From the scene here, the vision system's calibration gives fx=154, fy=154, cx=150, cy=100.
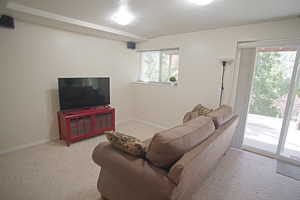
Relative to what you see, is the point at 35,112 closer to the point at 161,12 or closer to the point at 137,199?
the point at 137,199

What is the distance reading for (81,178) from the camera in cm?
210

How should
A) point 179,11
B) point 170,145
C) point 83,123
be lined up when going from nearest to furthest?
point 170,145 < point 179,11 < point 83,123

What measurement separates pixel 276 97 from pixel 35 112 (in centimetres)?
446

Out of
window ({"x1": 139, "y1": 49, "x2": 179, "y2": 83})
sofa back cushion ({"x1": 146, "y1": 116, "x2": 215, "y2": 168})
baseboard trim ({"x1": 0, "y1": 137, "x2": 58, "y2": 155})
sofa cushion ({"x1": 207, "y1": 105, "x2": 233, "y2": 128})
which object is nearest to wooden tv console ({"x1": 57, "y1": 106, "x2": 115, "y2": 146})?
baseboard trim ({"x1": 0, "y1": 137, "x2": 58, "y2": 155})

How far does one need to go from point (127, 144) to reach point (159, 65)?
308cm

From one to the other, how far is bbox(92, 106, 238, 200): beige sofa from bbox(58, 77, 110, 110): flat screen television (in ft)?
5.99

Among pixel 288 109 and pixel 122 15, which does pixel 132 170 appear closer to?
pixel 122 15

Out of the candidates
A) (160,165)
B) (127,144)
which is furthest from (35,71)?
(160,165)

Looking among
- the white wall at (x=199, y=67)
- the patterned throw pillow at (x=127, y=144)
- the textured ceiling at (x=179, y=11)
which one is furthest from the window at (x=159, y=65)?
the patterned throw pillow at (x=127, y=144)

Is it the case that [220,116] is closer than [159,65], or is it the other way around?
[220,116]

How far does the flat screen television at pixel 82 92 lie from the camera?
2.95 m

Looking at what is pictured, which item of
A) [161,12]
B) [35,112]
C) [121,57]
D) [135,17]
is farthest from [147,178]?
[121,57]

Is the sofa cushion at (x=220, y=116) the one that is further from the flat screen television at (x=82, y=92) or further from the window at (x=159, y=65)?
the flat screen television at (x=82, y=92)

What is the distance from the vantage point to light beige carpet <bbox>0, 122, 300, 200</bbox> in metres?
1.85
